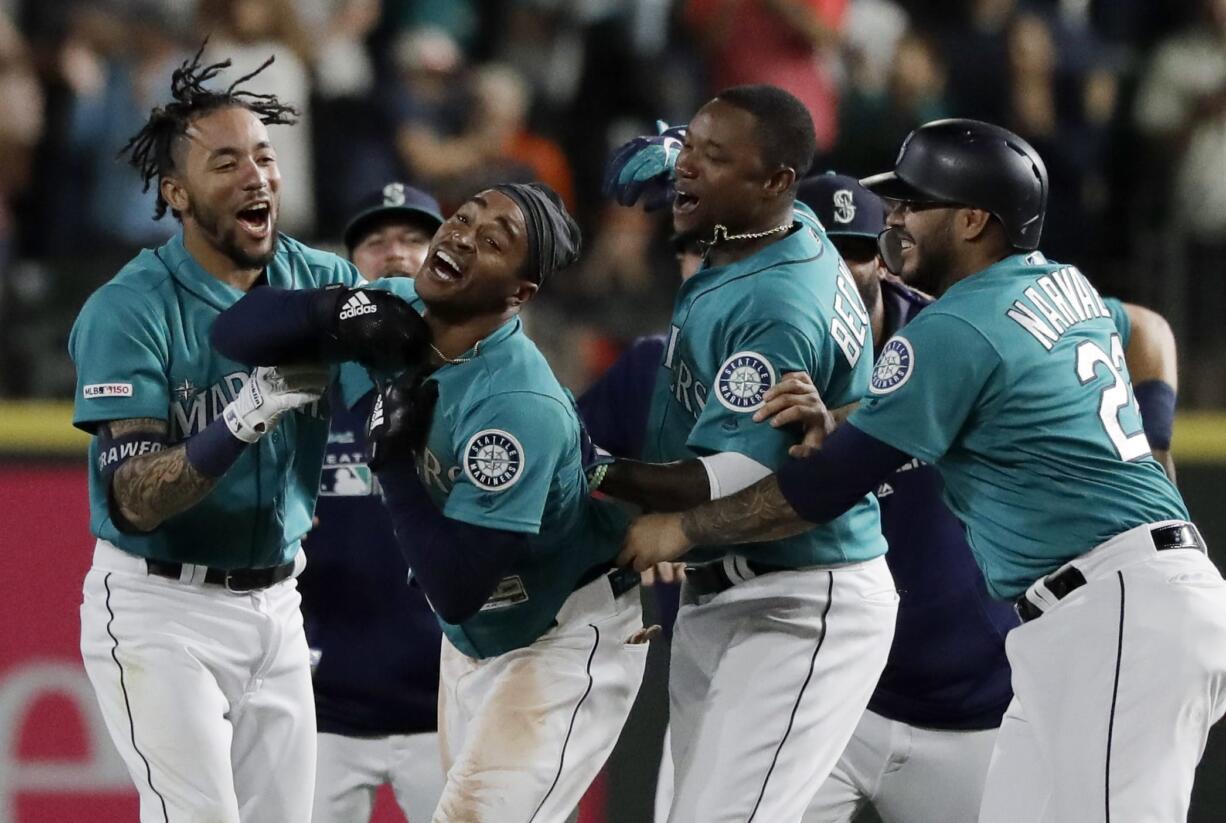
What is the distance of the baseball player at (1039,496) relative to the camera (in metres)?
3.73

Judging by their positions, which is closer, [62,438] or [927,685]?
[927,685]

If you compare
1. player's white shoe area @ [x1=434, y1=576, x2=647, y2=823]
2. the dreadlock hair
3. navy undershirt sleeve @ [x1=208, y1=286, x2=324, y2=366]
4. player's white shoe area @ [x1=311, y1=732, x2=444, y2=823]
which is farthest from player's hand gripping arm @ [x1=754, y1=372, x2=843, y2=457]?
player's white shoe area @ [x1=311, y1=732, x2=444, y2=823]

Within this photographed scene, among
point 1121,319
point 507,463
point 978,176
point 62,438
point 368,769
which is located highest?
point 978,176

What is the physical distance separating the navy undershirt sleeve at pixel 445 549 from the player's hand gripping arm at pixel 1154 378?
6.81ft

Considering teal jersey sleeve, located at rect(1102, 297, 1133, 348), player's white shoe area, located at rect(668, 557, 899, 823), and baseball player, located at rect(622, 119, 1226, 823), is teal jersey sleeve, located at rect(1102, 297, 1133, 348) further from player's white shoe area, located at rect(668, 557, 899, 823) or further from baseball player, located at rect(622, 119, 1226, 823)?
player's white shoe area, located at rect(668, 557, 899, 823)

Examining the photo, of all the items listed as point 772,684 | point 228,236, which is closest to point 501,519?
point 772,684

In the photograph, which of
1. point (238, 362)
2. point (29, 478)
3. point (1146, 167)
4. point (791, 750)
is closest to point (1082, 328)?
point (791, 750)

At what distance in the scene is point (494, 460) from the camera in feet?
12.1

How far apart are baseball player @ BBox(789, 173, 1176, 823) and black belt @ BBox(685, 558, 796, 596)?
765 millimetres

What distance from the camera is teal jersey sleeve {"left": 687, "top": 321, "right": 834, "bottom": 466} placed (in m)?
3.94

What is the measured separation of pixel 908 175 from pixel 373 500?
77.0 inches

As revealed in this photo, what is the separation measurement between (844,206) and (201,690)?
216 centimetres

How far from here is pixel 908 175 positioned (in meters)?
4.00

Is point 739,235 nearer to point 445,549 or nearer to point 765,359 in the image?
point 765,359
